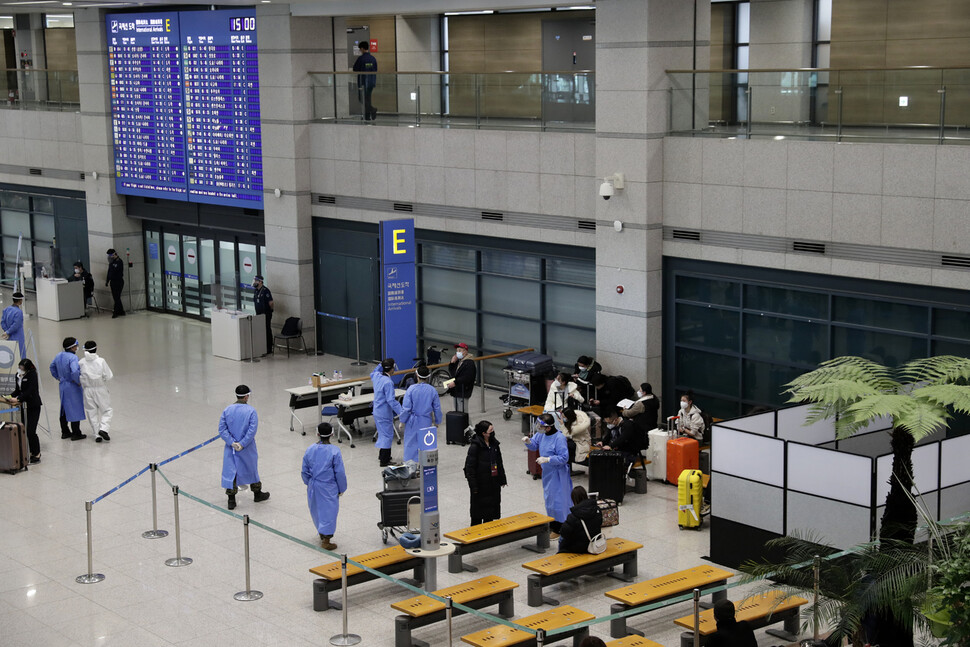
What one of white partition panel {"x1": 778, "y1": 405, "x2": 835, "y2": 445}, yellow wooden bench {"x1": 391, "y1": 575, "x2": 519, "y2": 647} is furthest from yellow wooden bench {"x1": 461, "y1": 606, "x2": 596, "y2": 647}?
white partition panel {"x1": 778, "y1": 405, "x2": 835, "y2": 445}

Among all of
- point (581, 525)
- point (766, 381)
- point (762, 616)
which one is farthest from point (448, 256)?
point (762, 616)

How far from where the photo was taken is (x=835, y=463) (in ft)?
40.6

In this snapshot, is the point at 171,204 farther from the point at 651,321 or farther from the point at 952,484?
the point at 952,484

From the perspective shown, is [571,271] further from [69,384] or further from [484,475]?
[69,384]

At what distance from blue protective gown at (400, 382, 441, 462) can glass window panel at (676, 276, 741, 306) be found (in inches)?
176

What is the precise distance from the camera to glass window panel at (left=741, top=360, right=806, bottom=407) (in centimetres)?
1772

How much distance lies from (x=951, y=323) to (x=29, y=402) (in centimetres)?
1274

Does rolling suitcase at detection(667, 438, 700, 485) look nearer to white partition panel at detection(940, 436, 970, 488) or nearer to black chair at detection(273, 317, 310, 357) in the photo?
white partition panel at detection(940, 436, 970, 488)

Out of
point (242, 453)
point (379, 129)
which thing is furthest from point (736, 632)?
point (379, 129)

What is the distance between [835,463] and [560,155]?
29.4 feet

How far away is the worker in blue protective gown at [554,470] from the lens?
14.1 meters

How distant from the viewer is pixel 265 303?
2473 centimetres

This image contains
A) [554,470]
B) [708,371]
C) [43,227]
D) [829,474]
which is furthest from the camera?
[43,227]

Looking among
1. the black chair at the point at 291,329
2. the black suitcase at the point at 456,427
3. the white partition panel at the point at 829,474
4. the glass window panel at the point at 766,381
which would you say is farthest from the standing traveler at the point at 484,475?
the black chair at the point at 291,329
